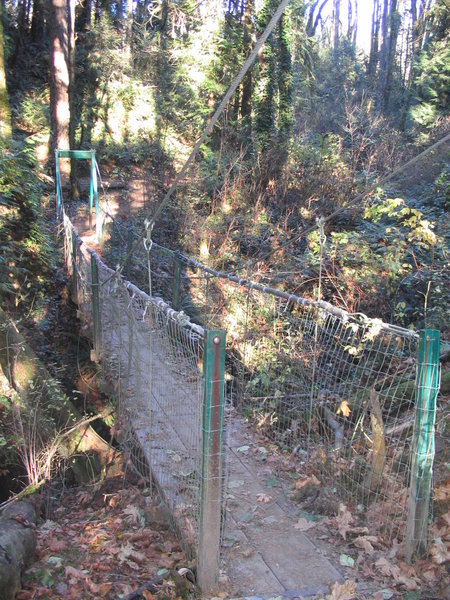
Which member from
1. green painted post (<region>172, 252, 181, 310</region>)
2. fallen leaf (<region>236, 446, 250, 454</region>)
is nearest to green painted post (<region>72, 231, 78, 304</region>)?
green painted post (<region>172, 252, 181, 310</region>)

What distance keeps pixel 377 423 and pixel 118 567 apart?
5.96 feet

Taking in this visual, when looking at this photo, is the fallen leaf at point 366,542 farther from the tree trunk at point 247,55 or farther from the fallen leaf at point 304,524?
the tree trunk at point 247,55

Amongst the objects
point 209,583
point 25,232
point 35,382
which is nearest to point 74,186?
point 25,232

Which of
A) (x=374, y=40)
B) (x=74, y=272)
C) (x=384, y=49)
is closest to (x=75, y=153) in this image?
(x=74, y=272)

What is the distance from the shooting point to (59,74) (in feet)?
44.4

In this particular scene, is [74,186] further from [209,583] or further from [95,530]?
[209,583]

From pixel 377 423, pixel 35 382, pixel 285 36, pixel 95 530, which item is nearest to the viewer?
pixel 377 423

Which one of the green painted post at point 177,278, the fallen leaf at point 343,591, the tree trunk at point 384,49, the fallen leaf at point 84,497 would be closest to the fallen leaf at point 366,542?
the fallen leaf at point 343,591

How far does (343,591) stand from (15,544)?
195 centimetres

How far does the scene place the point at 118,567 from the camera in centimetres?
303

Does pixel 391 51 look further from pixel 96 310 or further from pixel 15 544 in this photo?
pixel 15 544

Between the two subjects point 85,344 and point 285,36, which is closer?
point 85,344

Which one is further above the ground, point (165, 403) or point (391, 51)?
point (391, 51)

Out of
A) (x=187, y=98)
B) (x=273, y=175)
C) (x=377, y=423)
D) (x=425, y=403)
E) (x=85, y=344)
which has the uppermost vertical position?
(x=187, y=98)
